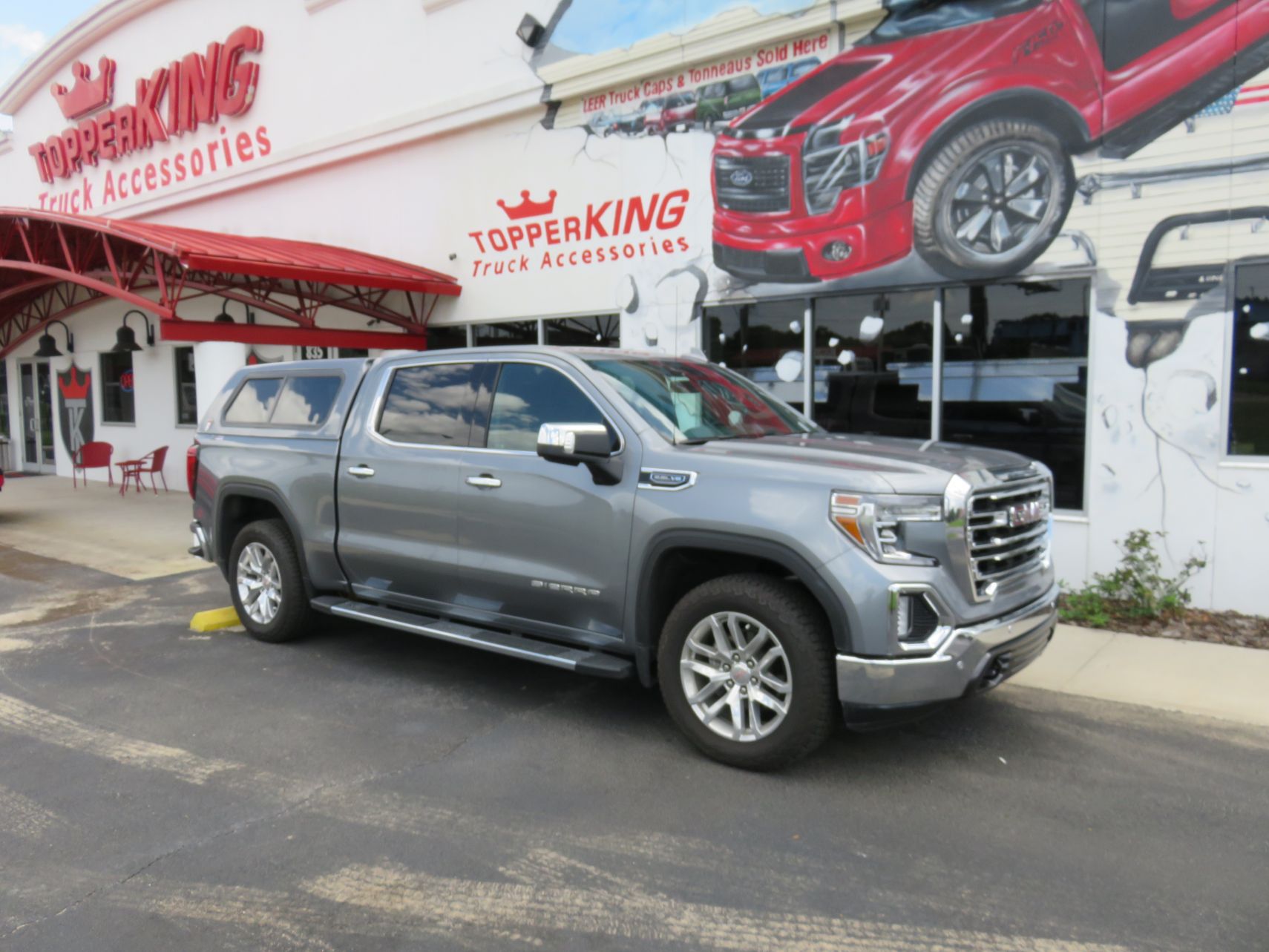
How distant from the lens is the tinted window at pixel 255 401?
6707 millimetres

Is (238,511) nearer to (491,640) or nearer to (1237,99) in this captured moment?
(491,640)

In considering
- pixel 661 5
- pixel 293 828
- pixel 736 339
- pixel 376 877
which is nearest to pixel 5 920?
pixel 293 828

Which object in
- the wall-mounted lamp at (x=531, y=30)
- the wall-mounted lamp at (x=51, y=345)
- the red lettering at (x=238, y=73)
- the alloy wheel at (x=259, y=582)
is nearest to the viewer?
the alloy wheel at (x=259, y=582)

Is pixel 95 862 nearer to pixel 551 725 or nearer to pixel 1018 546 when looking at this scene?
pixel 551 725

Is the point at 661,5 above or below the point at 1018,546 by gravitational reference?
above

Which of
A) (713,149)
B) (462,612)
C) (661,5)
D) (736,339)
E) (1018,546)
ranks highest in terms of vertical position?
(661,5)

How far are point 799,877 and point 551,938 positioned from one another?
3.12 feet

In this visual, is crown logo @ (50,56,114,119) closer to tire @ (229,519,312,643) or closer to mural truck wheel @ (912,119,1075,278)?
tire @ (229,519,312,643)

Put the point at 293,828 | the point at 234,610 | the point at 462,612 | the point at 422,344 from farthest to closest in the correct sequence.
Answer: the point at 422,344, the point at 234,610, the point at 462,612, the point at 293,828

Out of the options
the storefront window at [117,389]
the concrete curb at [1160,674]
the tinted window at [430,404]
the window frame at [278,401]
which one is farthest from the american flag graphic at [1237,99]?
the storefront window at [117,389]

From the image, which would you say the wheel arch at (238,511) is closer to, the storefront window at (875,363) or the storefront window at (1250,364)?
the storefront window at (875,363)

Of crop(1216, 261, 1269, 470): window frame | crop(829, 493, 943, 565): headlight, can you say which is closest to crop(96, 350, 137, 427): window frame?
crop(829, 493, 943, 565): headlight

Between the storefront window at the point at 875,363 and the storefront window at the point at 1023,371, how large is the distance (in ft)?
0.78

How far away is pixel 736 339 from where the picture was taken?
9836mm
